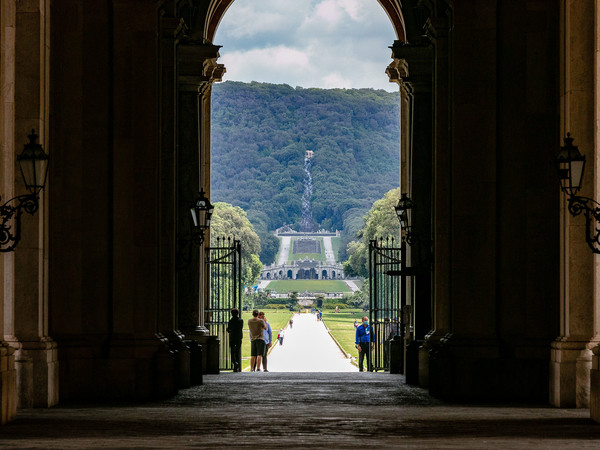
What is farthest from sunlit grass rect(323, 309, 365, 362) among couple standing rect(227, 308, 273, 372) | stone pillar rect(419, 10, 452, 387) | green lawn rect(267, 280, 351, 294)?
stone pillar rect(419, 10, 452, 387)

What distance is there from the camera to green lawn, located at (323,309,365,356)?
75988 millimetres

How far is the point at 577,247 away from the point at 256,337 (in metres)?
19.5

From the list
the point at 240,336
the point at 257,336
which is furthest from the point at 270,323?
the point at 240,336

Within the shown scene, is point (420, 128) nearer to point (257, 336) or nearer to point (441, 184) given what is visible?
point (441, 184)

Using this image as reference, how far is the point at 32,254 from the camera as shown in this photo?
17547mm

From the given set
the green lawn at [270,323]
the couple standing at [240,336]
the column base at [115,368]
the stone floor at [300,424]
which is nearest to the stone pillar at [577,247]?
the stone floor at [300,424]

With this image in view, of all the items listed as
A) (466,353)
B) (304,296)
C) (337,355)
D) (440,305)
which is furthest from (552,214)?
(304,296)

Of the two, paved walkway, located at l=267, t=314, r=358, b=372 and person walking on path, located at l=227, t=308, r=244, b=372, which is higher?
person walking on path, located at l=227, t=308, r=244, b=372

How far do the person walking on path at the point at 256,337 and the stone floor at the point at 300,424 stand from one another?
46.3ft

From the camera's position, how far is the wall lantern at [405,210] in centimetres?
2650

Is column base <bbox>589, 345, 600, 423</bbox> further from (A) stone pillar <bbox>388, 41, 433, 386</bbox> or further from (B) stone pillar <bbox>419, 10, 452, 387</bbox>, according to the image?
(A) stone pillar <bbox>388, 41, 433, 386</bbox>

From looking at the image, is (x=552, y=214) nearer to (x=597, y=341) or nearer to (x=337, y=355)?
(x=597, y=341)

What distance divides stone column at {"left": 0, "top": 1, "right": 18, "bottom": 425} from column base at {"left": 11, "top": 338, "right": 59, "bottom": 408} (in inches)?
14.7

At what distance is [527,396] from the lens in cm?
1839
